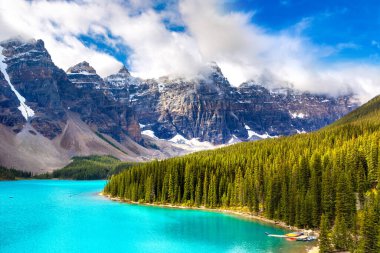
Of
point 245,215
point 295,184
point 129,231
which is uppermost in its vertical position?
point 295,184

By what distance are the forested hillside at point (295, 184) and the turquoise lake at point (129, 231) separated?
7.45m

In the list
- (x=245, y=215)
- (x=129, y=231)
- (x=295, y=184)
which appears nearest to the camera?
(x=129, y=231)

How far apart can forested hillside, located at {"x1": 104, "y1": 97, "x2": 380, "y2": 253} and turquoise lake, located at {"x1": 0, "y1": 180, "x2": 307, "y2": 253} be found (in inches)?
293

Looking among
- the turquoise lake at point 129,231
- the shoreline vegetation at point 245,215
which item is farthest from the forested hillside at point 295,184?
the turquoise lake at point 129,231

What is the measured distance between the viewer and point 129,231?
8588cm

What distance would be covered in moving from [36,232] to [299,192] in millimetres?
Answer: 56532

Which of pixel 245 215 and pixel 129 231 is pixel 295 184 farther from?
pixel 129 231

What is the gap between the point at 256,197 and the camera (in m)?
105

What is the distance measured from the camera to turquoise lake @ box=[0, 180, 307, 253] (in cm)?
7081

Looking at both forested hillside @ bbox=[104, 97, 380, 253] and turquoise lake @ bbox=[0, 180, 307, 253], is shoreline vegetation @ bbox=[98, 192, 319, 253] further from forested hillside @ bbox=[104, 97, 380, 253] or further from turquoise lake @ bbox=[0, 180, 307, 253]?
turquoise lake @ bbox=[0, 180, 307, 253]

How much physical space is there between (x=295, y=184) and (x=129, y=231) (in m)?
38.9

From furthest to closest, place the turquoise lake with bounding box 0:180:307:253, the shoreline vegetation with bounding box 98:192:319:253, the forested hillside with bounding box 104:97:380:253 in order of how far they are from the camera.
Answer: the shoreline vegetation with bounding box 98:192:319:253, the turquoise lake with bounding box 0:180:307:253, the forested hillside with bounding box 104:97:380:253

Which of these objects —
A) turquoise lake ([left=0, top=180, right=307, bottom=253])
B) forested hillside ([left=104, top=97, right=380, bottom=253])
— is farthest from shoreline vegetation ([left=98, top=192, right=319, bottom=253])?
turquoise lake ([left=0, top=180, right=307, bottom=253])

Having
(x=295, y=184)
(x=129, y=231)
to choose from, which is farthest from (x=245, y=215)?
(x=129, y=231)
